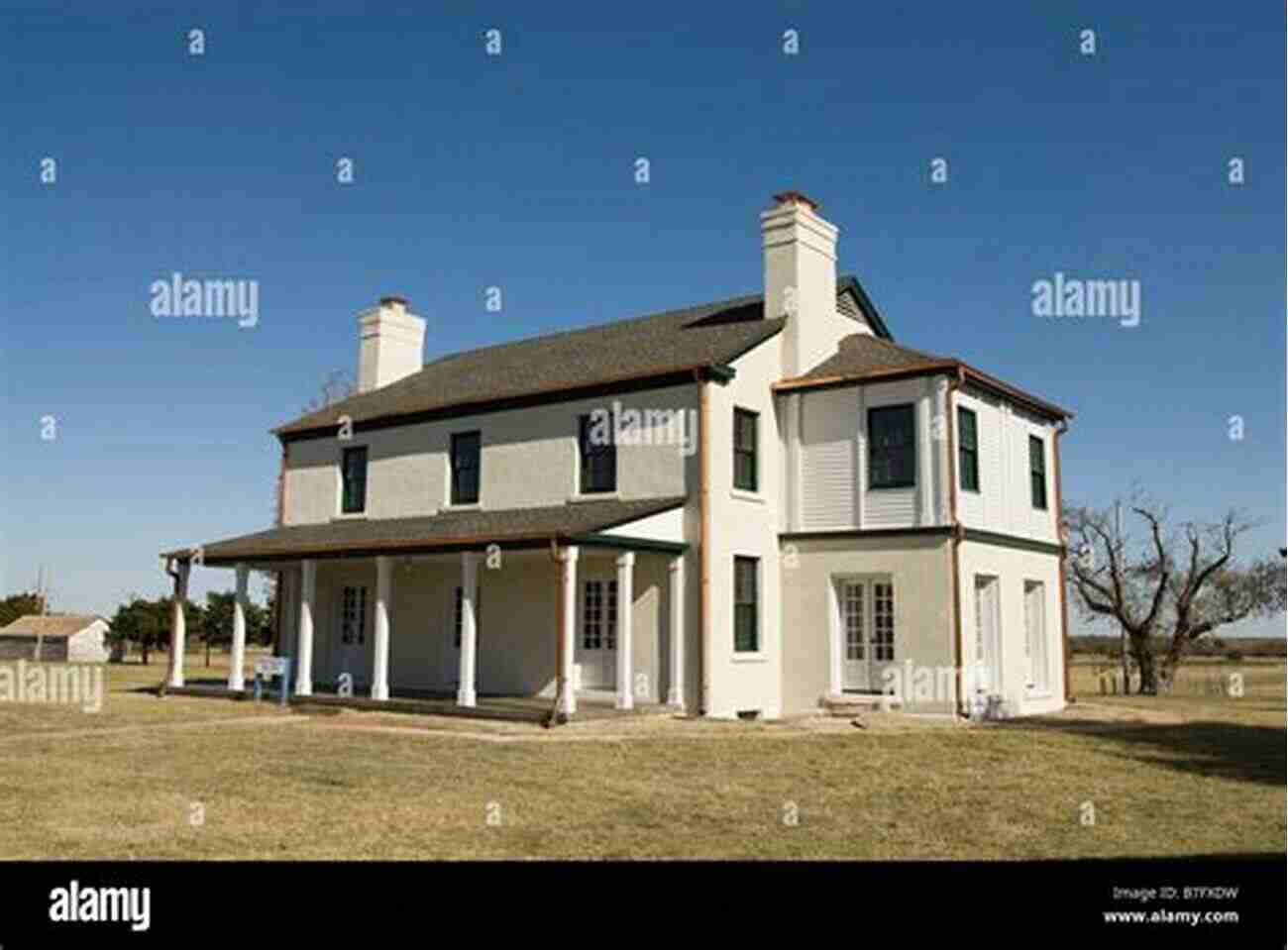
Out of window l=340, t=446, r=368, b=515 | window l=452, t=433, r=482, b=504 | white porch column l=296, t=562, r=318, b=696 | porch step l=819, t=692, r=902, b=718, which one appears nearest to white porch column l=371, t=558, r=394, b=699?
white porch column l=296, t=562, r=318, b=696

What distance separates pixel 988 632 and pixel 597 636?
6.88 meters

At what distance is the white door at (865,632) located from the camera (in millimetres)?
19641

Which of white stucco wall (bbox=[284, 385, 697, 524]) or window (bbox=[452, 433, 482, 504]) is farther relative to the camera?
window (bbox=[452, 433, 482, 504])

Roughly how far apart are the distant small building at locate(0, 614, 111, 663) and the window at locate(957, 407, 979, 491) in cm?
4757

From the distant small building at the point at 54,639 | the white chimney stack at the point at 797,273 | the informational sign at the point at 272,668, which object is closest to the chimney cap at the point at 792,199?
the white chimney stack at the point at 797,273

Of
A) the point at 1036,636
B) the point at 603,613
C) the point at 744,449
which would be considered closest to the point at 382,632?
the point at 603,613

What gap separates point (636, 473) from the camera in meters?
20.4

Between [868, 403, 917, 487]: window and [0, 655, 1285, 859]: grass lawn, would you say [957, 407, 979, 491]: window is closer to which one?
[868, 403, 917, 487]: window

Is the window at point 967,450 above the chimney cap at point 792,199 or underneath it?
underneath

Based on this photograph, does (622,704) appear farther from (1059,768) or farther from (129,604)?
(129,604)

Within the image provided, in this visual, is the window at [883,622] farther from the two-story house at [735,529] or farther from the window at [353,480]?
the window at [353,480]

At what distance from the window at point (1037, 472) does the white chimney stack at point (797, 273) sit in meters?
4.64

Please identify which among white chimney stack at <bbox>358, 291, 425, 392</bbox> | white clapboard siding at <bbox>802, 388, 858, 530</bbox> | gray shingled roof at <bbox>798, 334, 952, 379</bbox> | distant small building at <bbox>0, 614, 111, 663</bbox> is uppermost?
white chimney stack at <bbox>358, 291, 425, 392</bbox>

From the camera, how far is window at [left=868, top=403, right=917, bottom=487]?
1955cm
